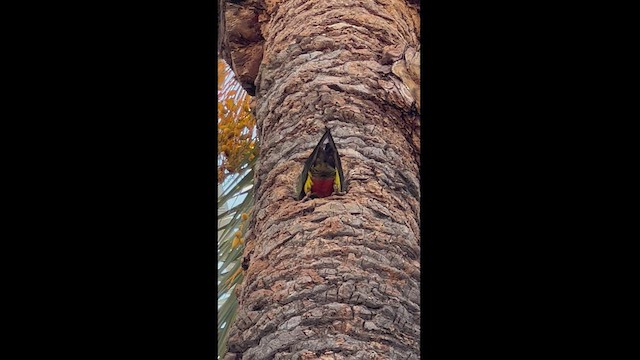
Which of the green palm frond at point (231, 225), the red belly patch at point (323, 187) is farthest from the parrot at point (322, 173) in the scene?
the green palm frond at point (231, 225)

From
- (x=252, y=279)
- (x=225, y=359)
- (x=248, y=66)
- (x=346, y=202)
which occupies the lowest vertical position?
(x=225, y=359)

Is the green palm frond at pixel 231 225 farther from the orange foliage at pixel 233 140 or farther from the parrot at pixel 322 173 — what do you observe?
the parrot at pixel 322 173

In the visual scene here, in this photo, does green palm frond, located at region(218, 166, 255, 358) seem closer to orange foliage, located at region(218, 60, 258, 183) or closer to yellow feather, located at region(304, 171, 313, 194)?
orange foliage, located at region(218, 60, 258, 183)

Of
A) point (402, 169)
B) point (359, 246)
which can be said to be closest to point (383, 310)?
point (359, 246)

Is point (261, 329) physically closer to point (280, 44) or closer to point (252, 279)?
point (252, 279)

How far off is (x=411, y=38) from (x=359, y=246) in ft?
2.10

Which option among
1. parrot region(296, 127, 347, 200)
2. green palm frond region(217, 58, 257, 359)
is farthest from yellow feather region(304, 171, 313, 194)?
green palm frond region(217, 58, 257, 359)

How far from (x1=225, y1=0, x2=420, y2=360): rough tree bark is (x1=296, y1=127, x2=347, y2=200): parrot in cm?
2

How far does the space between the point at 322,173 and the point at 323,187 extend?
0.11ft

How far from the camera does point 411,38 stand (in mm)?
3068

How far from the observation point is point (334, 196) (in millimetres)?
2799

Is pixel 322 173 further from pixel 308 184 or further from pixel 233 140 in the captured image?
pixel 233 140

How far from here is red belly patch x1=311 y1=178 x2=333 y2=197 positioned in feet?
9.19

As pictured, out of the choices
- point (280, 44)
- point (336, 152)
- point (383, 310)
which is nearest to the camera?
point (383, 310)
